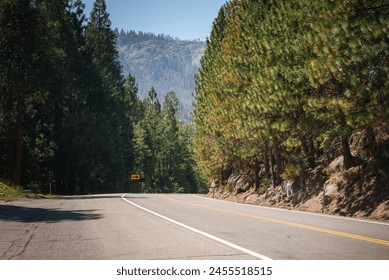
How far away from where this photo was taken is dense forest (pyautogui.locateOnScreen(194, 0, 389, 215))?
12.0 metres

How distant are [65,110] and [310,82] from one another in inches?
1425

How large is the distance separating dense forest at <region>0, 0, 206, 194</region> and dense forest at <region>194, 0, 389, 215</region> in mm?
13075

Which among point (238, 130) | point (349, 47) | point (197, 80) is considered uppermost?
point (197, 80)

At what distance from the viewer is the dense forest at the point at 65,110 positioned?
2709 cm

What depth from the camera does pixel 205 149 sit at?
117 feet

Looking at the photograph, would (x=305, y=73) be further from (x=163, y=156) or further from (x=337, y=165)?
(x=163, y=156)

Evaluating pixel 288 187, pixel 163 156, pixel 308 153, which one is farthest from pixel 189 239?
pixel 163 156

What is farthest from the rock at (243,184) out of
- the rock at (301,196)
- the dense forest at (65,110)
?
the dense forest at (65,110)

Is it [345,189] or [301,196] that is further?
[301,196]

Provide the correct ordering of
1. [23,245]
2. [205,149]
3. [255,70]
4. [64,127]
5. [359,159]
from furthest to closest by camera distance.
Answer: [64,127]
[205,149]
[255,70]
[359,159]
[23,245]

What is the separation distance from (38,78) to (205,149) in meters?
15.0

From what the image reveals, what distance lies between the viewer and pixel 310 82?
560 inches

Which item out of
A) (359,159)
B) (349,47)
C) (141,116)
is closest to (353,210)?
(359,159)
